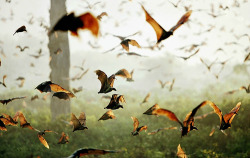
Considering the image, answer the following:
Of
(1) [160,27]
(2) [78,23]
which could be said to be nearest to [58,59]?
(1) [160,27]

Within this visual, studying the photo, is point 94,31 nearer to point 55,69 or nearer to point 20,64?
point 55,69

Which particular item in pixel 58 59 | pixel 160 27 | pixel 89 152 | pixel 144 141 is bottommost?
pixel 144 141

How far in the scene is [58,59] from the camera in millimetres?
7441

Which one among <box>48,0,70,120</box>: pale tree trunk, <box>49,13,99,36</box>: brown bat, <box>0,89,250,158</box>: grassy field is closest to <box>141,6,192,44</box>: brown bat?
<box>49,13,99,36</box>: brown bat

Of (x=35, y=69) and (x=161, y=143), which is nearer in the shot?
(x=161, y=143)

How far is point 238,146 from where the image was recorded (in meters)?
4.32

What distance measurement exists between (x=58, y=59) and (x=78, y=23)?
7321mm

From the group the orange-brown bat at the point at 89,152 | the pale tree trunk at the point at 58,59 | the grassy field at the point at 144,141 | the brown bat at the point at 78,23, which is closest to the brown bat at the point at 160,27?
the brown bat at the point at 78,23

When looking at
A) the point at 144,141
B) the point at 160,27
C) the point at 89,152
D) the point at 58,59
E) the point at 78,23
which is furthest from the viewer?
the point at 58,59

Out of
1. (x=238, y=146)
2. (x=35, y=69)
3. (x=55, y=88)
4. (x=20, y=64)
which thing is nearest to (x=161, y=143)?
(x=238, y=146)

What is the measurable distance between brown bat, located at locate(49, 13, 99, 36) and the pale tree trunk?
277 inches

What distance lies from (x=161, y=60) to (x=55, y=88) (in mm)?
37869

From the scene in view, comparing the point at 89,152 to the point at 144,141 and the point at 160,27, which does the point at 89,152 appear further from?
the point at 144,141

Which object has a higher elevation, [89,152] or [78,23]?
[78,23]
